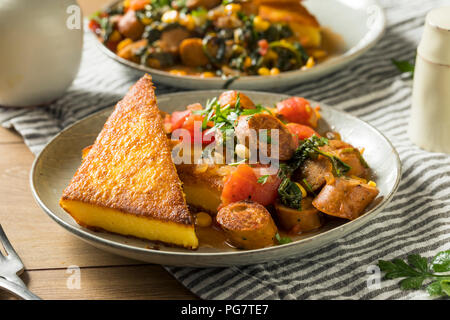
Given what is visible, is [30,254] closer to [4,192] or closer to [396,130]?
[4,192]

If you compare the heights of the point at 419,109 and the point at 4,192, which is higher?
the point at 419,109

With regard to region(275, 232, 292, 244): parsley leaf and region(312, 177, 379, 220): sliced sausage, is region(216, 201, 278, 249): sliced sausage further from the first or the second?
region(312, 177, 379, 220): sliced sausage

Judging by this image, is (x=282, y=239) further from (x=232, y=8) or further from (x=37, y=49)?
(x=232, y=8)

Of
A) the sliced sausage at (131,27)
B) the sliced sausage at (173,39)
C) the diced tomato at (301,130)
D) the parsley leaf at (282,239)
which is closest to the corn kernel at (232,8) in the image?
the sliced sausage at (173,39)

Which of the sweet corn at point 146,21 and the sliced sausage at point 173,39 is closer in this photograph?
the sliced sausage at point 173,39

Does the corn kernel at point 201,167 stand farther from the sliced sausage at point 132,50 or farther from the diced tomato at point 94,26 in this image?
the diced tomato at point 94,26
